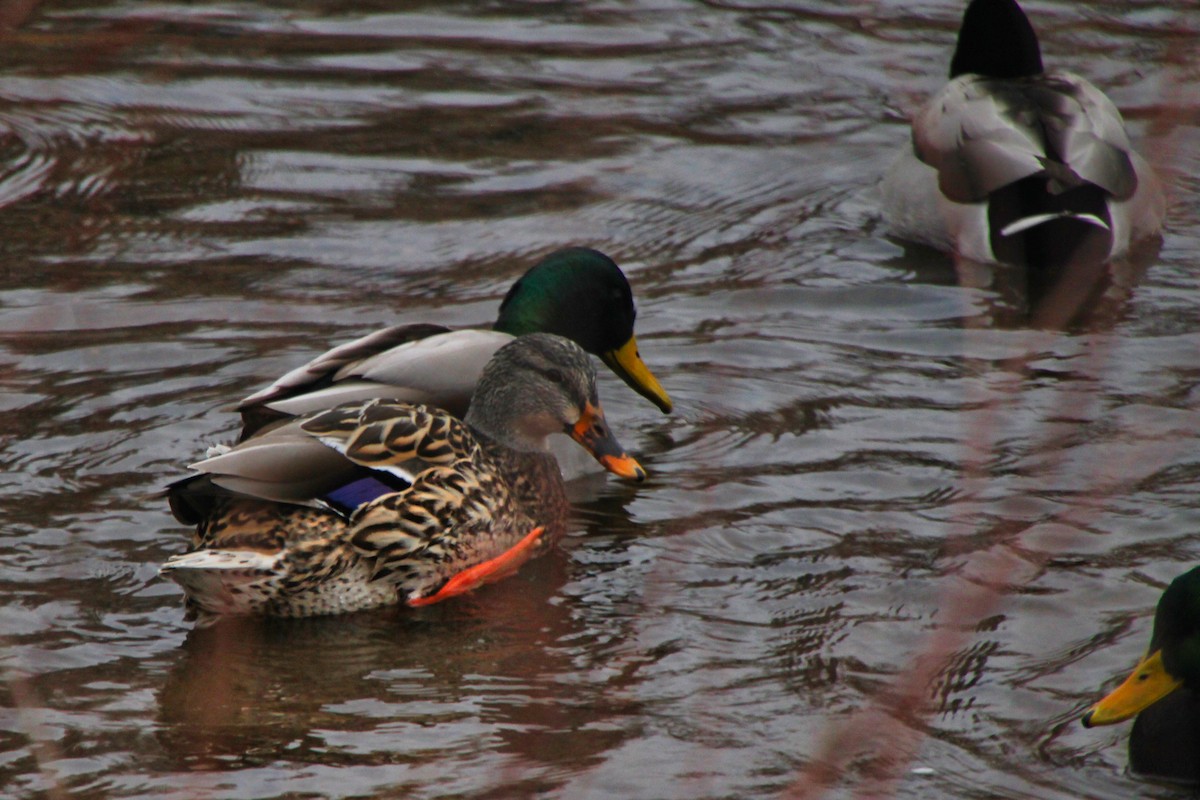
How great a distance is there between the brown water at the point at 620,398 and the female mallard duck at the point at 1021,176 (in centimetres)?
23

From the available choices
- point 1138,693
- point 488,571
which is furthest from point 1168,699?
point 488,571

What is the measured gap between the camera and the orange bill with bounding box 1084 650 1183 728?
4.27 metres

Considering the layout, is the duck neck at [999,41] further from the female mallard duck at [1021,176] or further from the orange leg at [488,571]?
the orange leg at [488,571]

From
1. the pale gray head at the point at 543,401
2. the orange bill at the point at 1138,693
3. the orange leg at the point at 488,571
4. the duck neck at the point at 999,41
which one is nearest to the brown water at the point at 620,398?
the orange leg at the point at 488,571

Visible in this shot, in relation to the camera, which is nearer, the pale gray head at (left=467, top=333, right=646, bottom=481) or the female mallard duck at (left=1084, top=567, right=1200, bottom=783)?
the female mallard duck at (left=1084, top=567, right=1200, bottom=783)

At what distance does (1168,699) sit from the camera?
4.41m

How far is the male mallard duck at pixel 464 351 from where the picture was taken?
20.1 ft

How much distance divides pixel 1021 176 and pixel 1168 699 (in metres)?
4.51

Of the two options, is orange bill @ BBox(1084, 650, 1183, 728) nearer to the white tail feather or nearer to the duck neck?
the white tail feather

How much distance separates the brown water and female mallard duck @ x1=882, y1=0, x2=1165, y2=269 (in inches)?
9.2

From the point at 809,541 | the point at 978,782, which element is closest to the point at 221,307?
the point at 809,541

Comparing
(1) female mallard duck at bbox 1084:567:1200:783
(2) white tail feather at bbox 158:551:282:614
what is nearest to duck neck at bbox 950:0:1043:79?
(1) female mallard duck at bbox 1084:567:1200:783

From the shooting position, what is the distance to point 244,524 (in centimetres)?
523

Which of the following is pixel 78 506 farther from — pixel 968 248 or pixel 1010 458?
pixel 968 248
